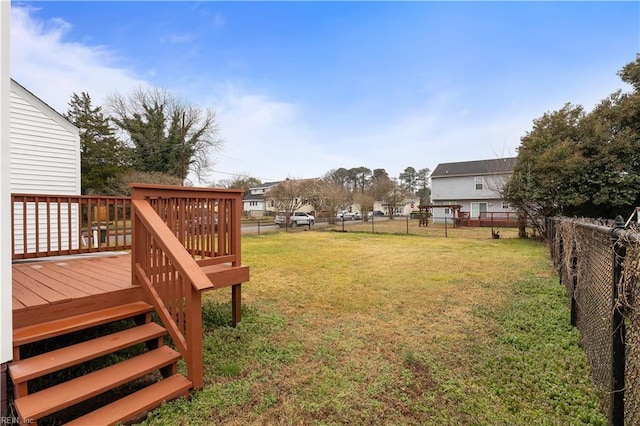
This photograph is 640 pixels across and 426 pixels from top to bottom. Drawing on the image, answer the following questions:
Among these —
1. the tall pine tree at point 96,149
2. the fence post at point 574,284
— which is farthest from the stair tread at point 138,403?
the tall pine tree at point 96,149

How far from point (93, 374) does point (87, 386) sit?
0.16 meters

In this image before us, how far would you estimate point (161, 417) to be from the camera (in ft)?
6.69

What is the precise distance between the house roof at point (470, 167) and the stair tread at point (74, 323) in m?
24.8

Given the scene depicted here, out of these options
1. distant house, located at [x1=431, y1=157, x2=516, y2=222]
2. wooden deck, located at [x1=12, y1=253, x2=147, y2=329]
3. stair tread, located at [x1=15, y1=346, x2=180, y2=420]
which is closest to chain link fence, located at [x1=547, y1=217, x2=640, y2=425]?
stair tread, located at [x1=15, y1=346, x2=180, y2=420]

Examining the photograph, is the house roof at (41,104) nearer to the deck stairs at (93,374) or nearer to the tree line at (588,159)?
the deck stairs at (93,374)

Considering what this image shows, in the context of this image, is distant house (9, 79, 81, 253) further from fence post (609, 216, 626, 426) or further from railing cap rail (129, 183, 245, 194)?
fence post (609, 216, 626, 426)

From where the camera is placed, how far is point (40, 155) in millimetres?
6863

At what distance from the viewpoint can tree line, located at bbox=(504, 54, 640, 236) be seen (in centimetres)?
1055

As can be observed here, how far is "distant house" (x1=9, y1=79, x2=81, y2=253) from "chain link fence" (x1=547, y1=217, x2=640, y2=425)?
8.33m

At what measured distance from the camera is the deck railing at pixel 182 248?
236 centimetres

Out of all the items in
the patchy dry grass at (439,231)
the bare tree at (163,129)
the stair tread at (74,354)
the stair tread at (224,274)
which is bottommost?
the patchy dry grass at (439,231)

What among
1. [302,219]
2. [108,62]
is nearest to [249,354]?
[108,62]

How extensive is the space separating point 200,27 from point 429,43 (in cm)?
761

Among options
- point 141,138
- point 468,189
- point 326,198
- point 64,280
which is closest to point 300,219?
point 326,198
